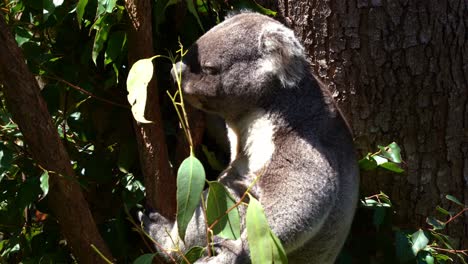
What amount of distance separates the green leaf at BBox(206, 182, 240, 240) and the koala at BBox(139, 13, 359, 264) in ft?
1.31

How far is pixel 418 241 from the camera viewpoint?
2.85m

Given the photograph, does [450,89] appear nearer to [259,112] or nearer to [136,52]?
[259,112]

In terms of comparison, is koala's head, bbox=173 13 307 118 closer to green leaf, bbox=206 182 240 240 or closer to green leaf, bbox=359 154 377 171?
green leaf, bbox=359 154 377 171

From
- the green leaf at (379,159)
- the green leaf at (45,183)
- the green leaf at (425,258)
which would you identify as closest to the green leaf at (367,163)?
the green leaf at (379,159)

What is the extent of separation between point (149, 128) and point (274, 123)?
57cm

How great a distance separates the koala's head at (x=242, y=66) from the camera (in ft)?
8.86

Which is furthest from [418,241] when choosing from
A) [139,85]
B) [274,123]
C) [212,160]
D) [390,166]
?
[139,85]

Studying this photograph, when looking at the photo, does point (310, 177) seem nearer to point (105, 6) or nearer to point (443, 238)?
point (443, 238)

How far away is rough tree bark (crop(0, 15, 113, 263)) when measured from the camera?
2156mm

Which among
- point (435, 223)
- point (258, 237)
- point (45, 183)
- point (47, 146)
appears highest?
point (47, 146)

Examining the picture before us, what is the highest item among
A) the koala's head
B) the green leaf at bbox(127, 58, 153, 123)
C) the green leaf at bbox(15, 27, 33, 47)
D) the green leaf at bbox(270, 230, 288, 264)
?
the green leaf at bbox(15, 27, 33, 47)

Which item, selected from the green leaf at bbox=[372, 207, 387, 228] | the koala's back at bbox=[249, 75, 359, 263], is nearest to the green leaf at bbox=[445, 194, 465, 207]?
the green leaf at bbox=[372, 207, 387, 228]

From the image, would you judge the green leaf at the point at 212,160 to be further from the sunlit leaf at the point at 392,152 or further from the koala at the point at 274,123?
the sunlit leaf at the point at 392,152

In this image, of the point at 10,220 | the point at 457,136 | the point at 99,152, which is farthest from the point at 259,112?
the point at 10,220
